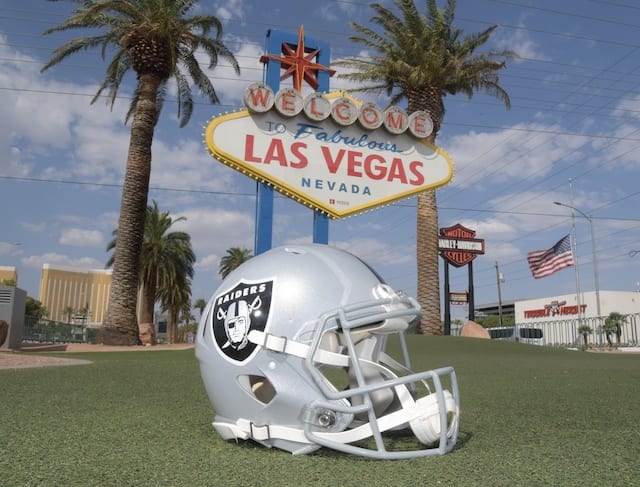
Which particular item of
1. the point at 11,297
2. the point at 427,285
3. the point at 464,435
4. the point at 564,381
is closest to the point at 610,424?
the point at 464,435

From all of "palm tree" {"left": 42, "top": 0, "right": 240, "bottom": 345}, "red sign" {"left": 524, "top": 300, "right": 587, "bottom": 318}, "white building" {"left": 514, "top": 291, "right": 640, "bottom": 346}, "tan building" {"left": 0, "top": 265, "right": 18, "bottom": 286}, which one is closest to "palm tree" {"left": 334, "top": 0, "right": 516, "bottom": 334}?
"palm tree" {"left": 42, "top": 0, "right": 240, "bottom": 345}

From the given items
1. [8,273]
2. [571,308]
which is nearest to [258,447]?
[571,308]

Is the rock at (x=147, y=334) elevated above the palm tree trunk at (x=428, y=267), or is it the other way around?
the palm tree trunk at (x=428, y=267)

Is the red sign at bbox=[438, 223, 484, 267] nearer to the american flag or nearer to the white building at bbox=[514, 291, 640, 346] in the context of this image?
the american flag

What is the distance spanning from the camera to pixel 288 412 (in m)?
3.13

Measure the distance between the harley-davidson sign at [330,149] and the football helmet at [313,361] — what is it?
933 centimetres

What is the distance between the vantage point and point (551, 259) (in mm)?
33906

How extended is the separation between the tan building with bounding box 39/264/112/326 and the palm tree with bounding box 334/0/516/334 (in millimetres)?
110312

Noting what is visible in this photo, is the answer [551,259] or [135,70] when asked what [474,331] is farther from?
[135,70]

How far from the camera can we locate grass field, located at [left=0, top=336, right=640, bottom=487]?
2656 mm

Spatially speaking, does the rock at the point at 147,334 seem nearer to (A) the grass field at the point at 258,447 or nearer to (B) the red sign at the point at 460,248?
(B) the red sign at the point at 460,248

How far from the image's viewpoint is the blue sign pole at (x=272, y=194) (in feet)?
38.9

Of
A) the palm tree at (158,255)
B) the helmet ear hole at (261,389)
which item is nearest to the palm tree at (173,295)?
the palm tree at (158,255)

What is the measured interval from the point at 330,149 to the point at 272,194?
7.26ft
